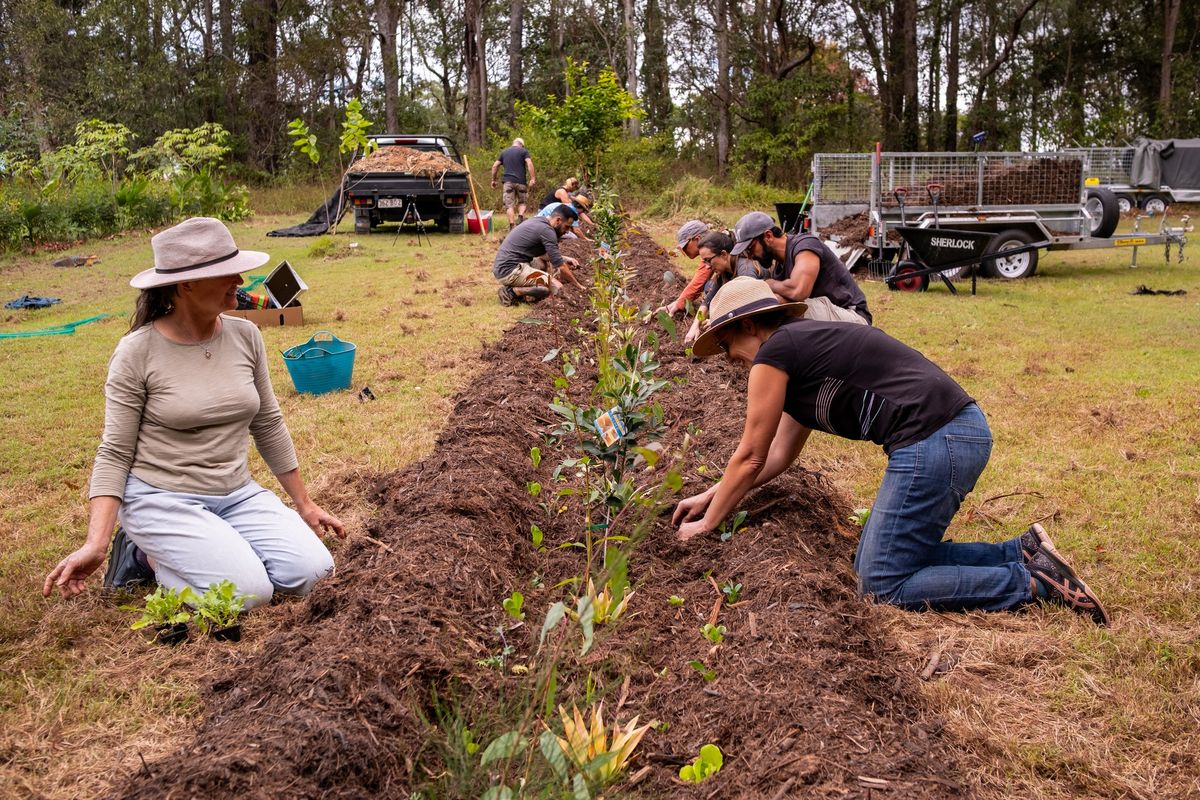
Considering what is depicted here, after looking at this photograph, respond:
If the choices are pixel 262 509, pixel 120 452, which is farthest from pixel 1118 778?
pixel 120 452

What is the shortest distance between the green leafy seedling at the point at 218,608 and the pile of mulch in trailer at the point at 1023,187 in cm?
988

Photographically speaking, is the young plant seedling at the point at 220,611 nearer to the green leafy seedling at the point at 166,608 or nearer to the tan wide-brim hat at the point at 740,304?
the green leafy seedling at the point at 166,608

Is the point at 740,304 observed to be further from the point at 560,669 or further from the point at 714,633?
the point at 560,669

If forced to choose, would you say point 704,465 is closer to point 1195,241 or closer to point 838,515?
point 838,515

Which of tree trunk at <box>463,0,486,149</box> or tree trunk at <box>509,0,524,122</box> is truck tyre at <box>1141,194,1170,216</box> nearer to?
tree trunk at <box>463,0,486,149</box>

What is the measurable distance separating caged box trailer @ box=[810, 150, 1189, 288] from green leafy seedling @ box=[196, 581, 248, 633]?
9.56m

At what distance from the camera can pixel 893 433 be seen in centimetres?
328

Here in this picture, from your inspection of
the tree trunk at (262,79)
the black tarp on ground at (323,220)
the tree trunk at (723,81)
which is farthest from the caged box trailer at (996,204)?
the tree trunk at (262,79)

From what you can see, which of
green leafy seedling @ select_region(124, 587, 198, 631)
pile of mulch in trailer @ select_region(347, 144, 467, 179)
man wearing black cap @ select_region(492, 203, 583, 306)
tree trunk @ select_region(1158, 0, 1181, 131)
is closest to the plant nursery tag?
green leafy seedling @ select_region(124, 587, 198, 631)

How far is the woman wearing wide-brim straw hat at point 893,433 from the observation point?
3.19m

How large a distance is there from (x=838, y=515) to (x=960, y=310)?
19.8 ft

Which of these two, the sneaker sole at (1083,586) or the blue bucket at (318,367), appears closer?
the sneaker sole at (1083,586)

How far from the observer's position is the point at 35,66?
2712 centimetres

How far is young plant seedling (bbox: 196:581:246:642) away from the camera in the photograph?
3164 millimetres
